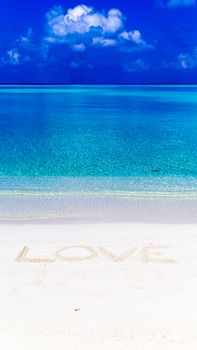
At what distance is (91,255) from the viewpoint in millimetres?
5227

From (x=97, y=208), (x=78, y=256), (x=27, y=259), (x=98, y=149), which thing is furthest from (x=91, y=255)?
(x=98, y=149)

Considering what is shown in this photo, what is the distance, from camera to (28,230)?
623cm

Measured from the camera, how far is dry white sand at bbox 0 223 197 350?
11.8 feet

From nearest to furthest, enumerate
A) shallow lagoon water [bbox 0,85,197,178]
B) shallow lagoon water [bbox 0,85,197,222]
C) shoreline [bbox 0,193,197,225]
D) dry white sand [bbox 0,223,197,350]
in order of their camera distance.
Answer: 1. dry white sand [bbox 0,223,197,350]
2. shoreline [bbox 0,193,197,225]
3. shallow lagoon water [bbox 0,85,197,222]
4. shallow lagoon water [bbox 0,85,197,178]

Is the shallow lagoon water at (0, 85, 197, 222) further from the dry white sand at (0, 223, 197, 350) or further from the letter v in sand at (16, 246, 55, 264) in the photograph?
the letter v in sand at (16, 246, 55, 264)

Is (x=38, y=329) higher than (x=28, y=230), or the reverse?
(x=28, y=230)

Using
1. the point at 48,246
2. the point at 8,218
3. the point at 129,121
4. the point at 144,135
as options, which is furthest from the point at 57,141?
the point at 48,246

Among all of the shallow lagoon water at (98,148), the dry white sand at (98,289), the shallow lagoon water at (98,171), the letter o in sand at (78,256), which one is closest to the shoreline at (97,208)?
the shallow lagoon water at (98,171)

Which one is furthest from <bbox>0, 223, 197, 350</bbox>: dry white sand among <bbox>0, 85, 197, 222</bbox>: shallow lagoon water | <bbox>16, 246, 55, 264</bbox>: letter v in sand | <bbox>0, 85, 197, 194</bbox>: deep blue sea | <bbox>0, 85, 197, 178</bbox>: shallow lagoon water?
<bbox>0, 85, 197, 178</bbox>: shallow lagoon water

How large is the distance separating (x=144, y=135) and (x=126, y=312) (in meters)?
20.4

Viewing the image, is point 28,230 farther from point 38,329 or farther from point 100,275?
point 38,329

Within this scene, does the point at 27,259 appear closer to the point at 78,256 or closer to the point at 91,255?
the point at 78,256

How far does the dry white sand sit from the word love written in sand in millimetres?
12

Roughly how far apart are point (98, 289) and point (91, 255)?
85 centimetres
